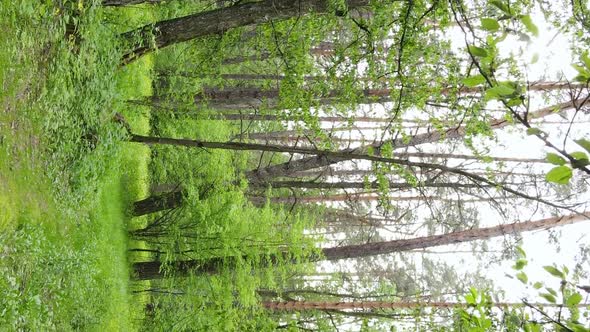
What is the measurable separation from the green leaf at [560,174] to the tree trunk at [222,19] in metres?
5.66

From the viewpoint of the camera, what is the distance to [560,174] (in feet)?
5.72

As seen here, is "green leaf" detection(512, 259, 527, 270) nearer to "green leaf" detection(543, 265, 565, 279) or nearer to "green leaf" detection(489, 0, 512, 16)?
"green leaf" detection(543, 265, 565, 279)

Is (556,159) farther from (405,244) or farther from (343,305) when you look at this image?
(343,305)

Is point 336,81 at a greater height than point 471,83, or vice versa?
point 336,81

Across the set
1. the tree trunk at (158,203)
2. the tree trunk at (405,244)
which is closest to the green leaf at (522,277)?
the tree trunk at (405,244)

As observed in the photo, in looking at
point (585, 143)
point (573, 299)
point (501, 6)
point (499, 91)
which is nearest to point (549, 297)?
point (573, 299)

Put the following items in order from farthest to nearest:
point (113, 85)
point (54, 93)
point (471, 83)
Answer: point (113, 85) < point (54, 93) < point (471, 83)

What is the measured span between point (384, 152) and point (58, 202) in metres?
4.83

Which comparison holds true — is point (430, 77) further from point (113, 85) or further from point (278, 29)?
point (113, 85)

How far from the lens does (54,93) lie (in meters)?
6.73

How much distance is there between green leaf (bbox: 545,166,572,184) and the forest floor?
19.0 feet

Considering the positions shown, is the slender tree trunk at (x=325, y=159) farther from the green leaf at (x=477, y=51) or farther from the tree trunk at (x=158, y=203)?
the green leaf at (x=477, y=51)

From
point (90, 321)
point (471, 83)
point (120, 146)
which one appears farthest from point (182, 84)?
point (471, 83)

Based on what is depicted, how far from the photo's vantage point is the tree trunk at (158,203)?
12461 millimetres
